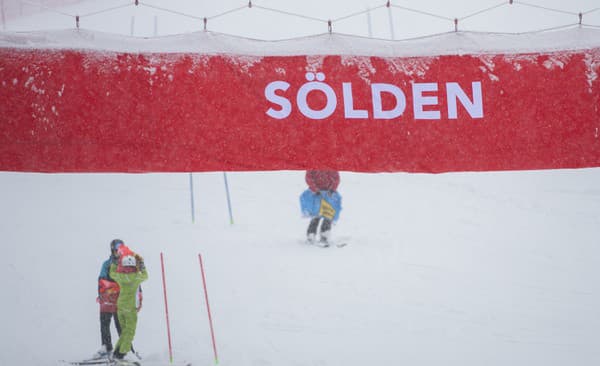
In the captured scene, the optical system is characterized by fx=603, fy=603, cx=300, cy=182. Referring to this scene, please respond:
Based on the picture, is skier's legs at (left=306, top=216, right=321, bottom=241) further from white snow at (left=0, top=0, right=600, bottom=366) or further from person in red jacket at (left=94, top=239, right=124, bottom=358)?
person in red jacket at (left=94, top=239, right=124, bottom=358)

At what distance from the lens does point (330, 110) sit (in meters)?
5.10

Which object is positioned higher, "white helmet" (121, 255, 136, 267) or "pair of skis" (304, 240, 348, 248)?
"white helmet" (121, 255, 136, 267)

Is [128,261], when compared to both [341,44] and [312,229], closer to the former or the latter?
[341,44]

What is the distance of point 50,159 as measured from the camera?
15.9 ft

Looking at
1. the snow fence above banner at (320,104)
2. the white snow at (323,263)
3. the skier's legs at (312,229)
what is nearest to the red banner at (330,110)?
the snow fence above banner at (320,104)

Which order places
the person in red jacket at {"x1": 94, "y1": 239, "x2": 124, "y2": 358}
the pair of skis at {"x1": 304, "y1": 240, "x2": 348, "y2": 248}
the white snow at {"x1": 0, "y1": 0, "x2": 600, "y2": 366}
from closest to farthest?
the white snow at {"x1": 0, "y1": 0, "x2": 600, "y2": 366} → the person in red jacket at {"x1": 94, "y1": 239, "x2": 124, "y2": 358} → the pair of skis at {"x1": 304, "y1": 240, "x2": 348, "y2": 248}

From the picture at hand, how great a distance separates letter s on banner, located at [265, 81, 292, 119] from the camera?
5090 millimetres

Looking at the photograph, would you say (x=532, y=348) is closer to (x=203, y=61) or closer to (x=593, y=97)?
(x=593, y=97)

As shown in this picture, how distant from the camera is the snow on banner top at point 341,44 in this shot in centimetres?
519

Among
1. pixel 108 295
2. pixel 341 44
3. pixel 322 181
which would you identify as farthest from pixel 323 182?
pixel 341 44

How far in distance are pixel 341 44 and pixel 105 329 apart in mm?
5053

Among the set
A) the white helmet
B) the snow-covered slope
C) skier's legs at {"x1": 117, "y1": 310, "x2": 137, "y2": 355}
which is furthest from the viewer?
the snow-covered slope

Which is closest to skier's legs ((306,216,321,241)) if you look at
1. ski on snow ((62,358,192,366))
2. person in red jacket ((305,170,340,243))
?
person in red jacket ((305,170,340,243))

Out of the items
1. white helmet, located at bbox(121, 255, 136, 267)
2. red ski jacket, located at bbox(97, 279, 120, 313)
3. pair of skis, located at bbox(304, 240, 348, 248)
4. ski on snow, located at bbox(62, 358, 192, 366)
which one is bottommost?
ski on snow, located at bbox(62, 358, 192, 366)
